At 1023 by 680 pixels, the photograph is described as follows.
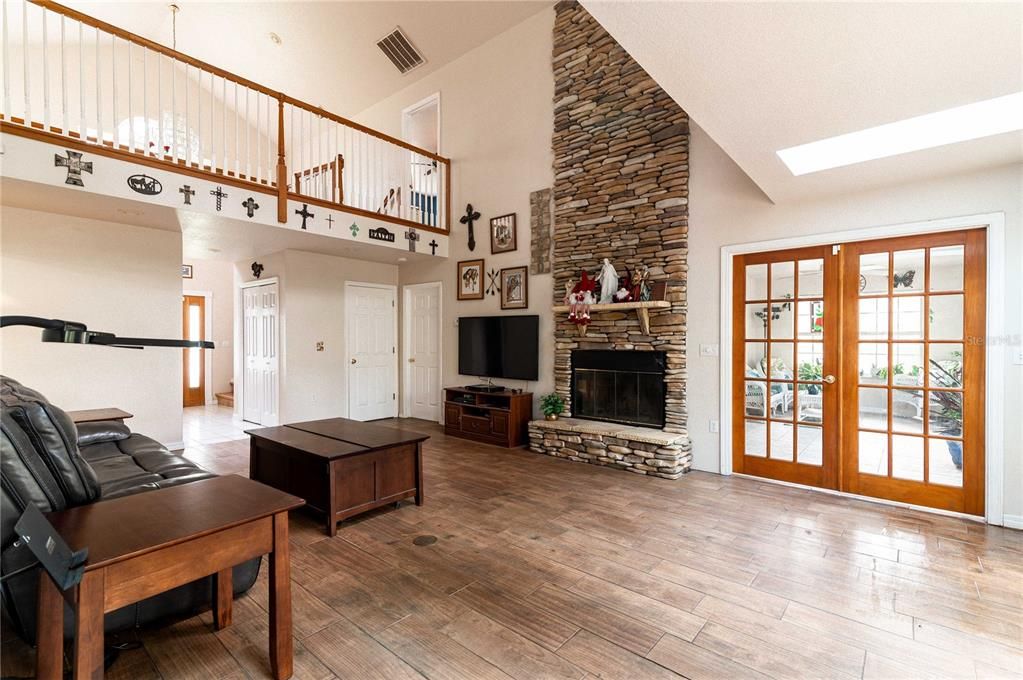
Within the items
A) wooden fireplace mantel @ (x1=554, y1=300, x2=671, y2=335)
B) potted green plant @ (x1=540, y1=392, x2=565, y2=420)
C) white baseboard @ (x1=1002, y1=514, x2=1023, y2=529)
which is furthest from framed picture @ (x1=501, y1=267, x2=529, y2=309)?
white baseboard @ (x1=1002, y1=514, x2=1023, y2=529)

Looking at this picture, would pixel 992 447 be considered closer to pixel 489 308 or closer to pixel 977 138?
pixel 977 138

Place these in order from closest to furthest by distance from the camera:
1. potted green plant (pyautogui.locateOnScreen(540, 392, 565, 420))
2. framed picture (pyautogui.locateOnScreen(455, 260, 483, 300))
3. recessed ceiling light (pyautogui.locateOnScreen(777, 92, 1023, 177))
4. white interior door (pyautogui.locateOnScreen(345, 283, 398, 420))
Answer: recessed ceiling light (pyautogui.locateOnScreen(777, 92, 1023, 177))
potted green plant (pyautogui.locateOnScreen(540, 392, 565, 420))
framed picture (pyautogui.locateOnScreen(455, 260, 483, 300))
white interior door (pyautogui.locateOnScreen(345, 283, 398, 420))

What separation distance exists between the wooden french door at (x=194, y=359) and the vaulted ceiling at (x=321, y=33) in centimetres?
→ 406

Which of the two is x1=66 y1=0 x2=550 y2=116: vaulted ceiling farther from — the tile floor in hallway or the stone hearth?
the tile floor in hallway

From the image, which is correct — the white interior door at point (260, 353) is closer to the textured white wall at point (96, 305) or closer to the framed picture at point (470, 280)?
the textured white wall at point (96, 305)

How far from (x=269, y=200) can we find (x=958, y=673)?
5.63 metres

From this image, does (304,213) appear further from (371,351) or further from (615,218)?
(615,218)

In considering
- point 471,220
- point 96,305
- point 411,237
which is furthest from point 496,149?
point 96,305

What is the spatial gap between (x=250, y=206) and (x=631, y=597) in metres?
4.54

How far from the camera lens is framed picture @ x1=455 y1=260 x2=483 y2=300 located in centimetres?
628

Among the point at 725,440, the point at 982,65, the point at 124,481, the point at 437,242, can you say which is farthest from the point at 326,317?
the point at 982,65

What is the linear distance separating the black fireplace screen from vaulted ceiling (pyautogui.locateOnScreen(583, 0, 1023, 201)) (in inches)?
99.4

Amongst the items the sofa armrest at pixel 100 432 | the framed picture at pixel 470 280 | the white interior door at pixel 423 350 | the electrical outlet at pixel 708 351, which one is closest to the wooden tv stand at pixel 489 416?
the white interior door at pixel 423 350

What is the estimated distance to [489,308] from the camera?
6.20 metres
